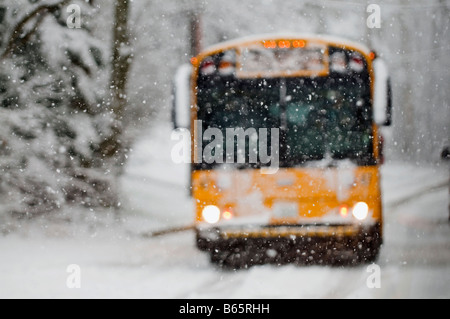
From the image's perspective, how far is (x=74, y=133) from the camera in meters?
13.7

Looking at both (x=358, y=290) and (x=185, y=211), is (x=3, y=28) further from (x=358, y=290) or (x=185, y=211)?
(x=358, y=290)

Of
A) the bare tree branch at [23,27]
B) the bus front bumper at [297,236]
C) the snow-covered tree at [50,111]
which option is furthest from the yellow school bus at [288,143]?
the snow-covered tree at [50,111]

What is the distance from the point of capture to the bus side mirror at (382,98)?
337 inches

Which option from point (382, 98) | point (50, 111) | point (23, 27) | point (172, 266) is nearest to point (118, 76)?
point (50, 111)

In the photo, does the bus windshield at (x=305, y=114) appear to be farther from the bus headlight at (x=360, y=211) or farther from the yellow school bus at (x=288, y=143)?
the bus headlight at (x=360, y=211)

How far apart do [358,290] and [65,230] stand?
6909 mm

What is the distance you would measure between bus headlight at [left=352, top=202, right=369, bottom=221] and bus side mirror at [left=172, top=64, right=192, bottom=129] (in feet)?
7.36

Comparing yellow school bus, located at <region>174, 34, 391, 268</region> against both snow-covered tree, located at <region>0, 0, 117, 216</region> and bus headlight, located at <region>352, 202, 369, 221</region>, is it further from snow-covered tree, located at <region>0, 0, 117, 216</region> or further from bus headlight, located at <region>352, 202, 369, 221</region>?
snow-covered tree, located at <region>0, 0, 117, 216</region>

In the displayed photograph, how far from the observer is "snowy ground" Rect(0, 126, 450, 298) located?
25.4ft

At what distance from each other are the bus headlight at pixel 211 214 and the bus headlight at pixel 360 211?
1.63 metres

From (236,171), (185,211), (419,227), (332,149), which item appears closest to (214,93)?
(236,171)

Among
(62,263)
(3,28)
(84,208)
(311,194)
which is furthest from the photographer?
(84,208)

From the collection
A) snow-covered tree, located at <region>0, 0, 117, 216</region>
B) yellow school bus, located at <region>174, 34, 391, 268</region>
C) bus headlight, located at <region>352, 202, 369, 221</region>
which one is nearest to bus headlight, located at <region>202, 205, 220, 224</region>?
yellow school bus, located at <region>174, 34, 391, 268</region>

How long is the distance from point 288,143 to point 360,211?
1184mm
